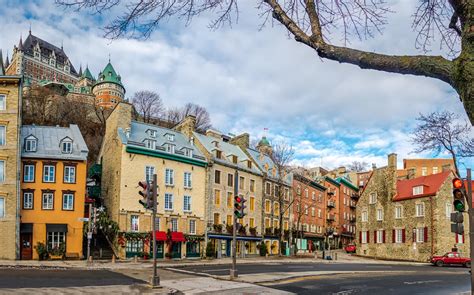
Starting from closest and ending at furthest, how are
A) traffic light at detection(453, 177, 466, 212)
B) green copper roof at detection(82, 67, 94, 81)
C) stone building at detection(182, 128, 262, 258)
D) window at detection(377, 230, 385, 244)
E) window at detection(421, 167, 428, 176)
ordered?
traffic light at detection(453, 177, 466, 212) → stone building at detection(182, 128, 262, 258) → window at detection(377, 230, 385, 244) → window at detection(421, 167, 428, 176) → green copper roof at detection(82, 67, 94, 81)

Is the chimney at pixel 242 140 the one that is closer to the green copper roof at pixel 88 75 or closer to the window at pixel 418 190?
the window at pixel 418 190

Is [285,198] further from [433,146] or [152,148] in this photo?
[433,146]

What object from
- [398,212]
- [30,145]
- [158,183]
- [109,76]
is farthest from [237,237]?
[109,76]

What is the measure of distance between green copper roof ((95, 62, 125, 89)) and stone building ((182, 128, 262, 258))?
8972cm

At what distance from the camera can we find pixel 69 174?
129 feet

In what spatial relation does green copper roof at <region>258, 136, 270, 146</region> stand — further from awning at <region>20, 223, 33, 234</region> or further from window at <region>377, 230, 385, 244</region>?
awning at <region>20, 223, 33, 234</region>

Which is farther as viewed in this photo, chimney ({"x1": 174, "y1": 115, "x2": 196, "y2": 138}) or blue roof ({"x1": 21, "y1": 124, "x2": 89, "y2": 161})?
chimney ({"x1": 174, "y1": 115, "x2": 196, "y2": 138})

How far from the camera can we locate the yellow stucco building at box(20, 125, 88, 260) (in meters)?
37.5

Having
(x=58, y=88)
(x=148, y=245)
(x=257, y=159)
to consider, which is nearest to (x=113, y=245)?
(x=148, y=245)

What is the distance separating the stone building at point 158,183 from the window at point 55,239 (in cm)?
478

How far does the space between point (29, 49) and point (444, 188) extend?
147200 mm

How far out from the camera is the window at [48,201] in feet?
125

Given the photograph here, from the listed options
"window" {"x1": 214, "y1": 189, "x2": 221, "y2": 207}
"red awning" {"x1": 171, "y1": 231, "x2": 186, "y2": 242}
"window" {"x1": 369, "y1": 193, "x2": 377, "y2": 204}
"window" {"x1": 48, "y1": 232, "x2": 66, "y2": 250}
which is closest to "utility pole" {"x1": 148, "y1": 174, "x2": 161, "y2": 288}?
"window" {"x1": 48, "y1": 232, "x2": 66, "y2": 250}

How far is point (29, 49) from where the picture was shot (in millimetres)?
158750
